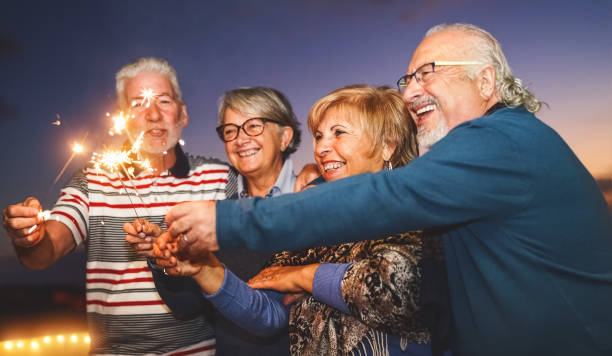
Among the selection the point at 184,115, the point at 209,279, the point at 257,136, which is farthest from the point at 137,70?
the point at 209,279

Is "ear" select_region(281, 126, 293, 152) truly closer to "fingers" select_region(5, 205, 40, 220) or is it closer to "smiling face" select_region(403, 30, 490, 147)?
"smiling face" select_region(403, 30, 490, 147)

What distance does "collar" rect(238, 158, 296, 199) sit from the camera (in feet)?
10.8

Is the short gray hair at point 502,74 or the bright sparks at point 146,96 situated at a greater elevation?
the bright sparks at point 146,96

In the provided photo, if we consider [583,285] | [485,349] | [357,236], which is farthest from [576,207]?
[357,236]

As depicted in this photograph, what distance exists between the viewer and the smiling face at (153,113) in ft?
11.0

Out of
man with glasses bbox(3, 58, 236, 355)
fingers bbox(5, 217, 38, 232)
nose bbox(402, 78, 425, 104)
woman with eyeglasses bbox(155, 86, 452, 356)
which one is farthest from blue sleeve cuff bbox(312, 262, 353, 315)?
fingers bbox(5, 217, 38, 232)

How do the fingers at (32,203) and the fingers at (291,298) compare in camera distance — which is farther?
the fingers at (291,298)

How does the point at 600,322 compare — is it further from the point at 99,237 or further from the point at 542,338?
the point at 99,237

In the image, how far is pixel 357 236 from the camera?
1.41m

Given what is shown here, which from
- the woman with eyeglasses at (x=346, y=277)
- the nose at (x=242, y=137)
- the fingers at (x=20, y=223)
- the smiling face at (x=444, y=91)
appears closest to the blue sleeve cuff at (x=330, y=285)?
the woman with eyeglasses at (x=346, y=277)

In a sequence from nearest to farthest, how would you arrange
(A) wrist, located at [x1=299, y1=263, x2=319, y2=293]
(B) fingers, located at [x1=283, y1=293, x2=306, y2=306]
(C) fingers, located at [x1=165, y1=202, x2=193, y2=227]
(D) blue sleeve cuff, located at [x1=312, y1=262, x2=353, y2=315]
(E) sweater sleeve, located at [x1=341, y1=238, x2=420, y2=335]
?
(C) fingers, located at [x1=165, y1=202, x2=193, y2=227], (E) sweater sleeve, located at [x1=341, y1=238, x2=420, y2=335], (D) blue sleeve cuff, located at [x1=312, y1=262, x2=353, y2=315], (A) wrist, located at [x1=299, y1=263, x2=319, y2=293], (B) fingers, located at [x1=283, y1=293, x2=306, y2=306]

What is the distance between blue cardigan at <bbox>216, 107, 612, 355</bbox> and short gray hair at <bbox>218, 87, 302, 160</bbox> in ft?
6.68

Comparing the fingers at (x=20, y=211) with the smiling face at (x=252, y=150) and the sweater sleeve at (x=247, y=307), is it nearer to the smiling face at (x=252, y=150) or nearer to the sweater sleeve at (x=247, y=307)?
the sweater sleeve at (x=247, y=307)

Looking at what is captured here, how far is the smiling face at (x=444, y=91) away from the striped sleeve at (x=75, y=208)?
294 cm
